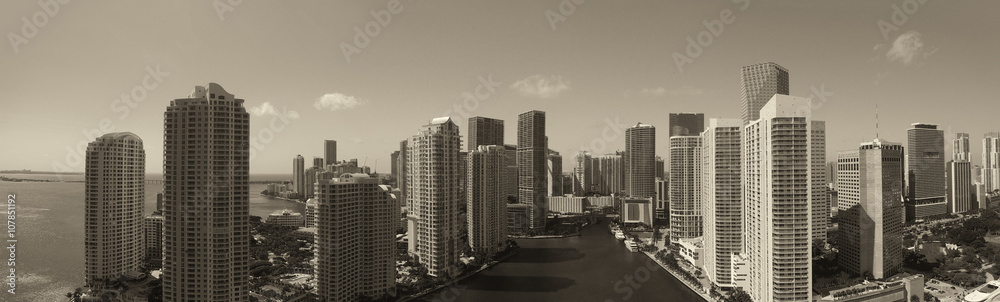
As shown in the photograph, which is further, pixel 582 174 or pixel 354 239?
pixel 582 174

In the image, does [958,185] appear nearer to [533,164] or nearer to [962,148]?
[962,148]

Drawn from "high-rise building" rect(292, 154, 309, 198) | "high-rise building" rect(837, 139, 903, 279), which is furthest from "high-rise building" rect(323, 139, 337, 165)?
"high-rise building" rect(837, 139, 903, 279)

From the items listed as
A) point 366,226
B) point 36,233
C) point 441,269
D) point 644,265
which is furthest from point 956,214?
point 36,233

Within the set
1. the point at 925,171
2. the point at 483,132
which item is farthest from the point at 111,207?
the point at 925,171

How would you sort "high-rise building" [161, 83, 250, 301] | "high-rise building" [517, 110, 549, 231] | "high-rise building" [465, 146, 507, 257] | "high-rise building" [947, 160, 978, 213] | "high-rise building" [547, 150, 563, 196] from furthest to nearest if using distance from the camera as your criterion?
"high-rise building" [547, 150, 563, 196] < "high-rise building" [517, 110, 549, 231] < "high-rise building" [947, 160, 978, 213] < "high-rise building" [465, 146, 507, 257] < "high-rise building" [161, 83, 250, 301]

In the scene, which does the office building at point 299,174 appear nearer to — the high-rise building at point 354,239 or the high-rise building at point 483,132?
the high-rise building at point 483,132

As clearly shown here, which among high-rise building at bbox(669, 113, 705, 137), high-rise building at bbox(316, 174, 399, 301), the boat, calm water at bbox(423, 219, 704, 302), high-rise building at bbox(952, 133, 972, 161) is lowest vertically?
calm water at bbox(423, 219, 704, 302)

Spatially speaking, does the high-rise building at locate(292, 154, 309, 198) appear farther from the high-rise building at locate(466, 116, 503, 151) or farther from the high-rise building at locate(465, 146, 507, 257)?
the high-rise building at locate(465, 146, 507, 257)
